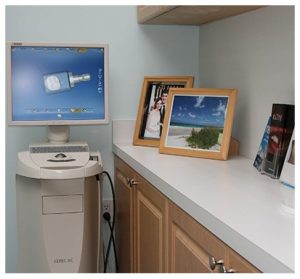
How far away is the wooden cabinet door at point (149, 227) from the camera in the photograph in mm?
1505

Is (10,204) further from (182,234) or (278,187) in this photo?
(278,187)

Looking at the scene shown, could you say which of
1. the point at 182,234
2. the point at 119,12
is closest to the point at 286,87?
the point at 182,234

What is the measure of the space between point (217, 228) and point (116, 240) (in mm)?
1365

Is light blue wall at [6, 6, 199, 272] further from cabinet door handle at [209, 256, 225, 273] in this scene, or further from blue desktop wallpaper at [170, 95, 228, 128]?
cabinet door handle at [209, 256, 225, 273]

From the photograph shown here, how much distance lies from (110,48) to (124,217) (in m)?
0.79

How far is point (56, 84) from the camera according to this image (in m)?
1.92

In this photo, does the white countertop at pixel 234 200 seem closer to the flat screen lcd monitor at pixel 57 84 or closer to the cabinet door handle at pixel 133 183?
the cabinet door handle at pixel 133 183

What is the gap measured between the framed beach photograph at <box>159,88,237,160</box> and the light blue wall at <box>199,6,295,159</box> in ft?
0.32

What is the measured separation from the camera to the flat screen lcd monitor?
6.20ft

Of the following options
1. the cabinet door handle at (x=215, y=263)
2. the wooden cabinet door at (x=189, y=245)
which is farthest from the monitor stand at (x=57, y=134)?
the cabinet door handle at (x=215, y=263)

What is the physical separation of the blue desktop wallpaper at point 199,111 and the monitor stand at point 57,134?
45 centimetres

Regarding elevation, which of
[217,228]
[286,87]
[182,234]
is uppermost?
[286,87]

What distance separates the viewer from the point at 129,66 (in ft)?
7.52

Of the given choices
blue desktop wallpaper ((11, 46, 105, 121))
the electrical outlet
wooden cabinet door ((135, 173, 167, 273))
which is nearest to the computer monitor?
blue desktop wallpaper ((11, 46, 105, 121))
